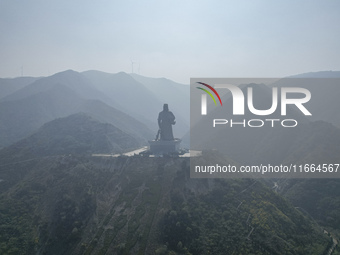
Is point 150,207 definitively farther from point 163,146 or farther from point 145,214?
point 163,146

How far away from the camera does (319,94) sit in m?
122

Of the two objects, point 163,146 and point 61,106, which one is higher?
point 61,106

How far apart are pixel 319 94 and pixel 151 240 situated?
11918cm

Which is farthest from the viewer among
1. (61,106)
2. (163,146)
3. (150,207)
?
(61,106)

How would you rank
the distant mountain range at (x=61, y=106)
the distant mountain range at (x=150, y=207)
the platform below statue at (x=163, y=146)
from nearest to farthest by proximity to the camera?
the distant mountain range at (x=150, y=207) < the platform below statue at (x=163, y=146) < the distant mountain range at (x=61, y=106)

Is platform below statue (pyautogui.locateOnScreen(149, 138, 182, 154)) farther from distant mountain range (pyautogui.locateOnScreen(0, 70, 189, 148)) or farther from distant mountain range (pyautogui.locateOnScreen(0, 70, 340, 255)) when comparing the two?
distant mountain range (pyautogui.locateOnScreen(0, 70, 189, 148))

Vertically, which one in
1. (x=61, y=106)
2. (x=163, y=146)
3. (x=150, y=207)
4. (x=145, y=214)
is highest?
(x=61, y=106)

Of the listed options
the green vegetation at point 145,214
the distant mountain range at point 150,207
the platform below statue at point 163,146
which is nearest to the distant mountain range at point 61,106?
the distant mountain range at point 150,207

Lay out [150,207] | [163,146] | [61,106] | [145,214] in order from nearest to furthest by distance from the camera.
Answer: [145,214]
[150,207]
[163,146]
[61,106]

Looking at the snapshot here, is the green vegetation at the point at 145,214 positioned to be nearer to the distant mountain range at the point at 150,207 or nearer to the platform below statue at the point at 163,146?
the distant mountain range at the point at 150,207

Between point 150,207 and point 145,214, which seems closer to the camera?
point 145,214

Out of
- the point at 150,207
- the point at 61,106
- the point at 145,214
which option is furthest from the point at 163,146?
the point at 61,106

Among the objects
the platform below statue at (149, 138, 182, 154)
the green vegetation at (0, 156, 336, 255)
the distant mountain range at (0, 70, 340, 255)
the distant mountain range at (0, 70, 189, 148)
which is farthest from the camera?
the distant mountain range at (0, 70, 189, 148)

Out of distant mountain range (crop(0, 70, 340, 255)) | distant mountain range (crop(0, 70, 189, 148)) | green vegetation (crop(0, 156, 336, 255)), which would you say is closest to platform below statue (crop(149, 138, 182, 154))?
distant mountain range (crop(0, 70, 340, 255))
